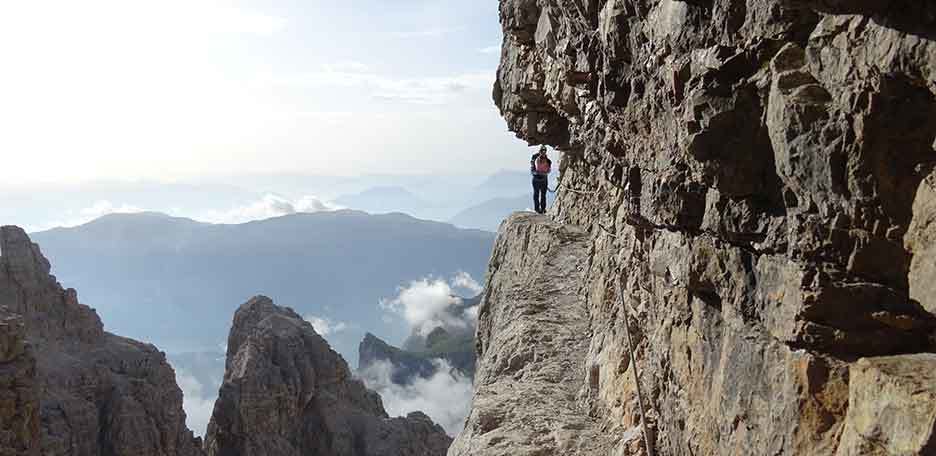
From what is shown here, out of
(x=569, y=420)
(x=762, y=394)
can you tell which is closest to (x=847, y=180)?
(x=762, y=394)

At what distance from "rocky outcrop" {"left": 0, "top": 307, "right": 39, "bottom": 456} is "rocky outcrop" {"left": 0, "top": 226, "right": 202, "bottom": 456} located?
9821 millimetres

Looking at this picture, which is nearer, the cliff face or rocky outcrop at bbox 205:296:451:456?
the cliff face

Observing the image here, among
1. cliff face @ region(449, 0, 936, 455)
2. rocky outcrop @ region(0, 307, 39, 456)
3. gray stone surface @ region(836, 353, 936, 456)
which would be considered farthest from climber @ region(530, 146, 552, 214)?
rocky outcrop @ region(0, 307, 39, 456)

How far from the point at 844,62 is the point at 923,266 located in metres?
1.97

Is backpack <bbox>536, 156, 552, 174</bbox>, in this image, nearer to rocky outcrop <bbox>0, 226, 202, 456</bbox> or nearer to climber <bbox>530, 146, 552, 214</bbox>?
climber <bbox>530, 146, 552, 214</bbox>

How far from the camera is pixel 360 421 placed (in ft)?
232

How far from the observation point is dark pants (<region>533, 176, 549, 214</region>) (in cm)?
2877

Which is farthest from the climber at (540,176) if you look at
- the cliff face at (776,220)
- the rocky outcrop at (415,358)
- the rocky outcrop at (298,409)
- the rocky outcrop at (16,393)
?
the rocky outcrop at (415,358)

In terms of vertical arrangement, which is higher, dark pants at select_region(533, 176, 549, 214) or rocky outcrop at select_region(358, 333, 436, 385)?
dark pants at select_region(533, 176, 549, 214)

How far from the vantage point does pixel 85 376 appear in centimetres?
5772

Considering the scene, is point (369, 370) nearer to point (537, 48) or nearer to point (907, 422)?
point (537, 48)

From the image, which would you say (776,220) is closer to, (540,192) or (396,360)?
(540,192)

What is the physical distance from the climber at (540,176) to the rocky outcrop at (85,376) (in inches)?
1677

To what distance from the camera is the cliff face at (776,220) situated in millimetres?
6065
